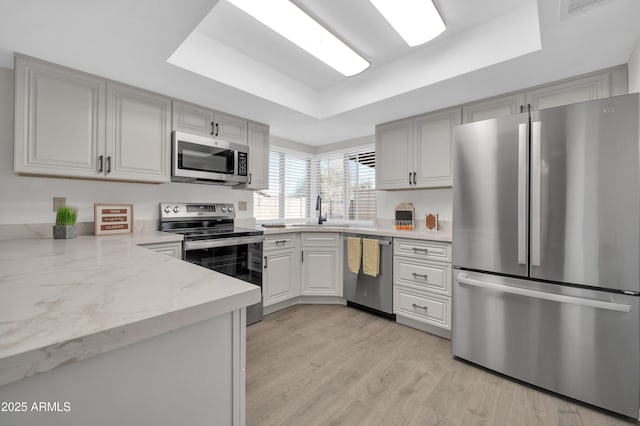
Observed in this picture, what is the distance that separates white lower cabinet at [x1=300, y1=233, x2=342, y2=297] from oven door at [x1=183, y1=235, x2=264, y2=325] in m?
0.62

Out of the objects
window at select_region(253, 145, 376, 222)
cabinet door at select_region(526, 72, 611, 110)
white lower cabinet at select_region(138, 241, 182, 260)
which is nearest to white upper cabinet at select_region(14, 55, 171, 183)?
white lower cabinet at select_region(138, 241, 182, 260)

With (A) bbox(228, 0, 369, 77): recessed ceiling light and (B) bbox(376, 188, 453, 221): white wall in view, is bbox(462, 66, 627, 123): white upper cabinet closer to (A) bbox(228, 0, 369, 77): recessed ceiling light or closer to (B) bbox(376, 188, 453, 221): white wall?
(B) bbox(376, 188, 453, 221): white wall

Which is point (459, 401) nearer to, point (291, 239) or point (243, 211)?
point (291, 239)

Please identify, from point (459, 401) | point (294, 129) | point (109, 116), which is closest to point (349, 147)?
point (294, 129)

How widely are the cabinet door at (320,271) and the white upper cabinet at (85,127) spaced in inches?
67.1

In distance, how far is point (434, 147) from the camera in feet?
9.36

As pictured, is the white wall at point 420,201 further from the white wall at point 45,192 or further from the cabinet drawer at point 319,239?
the white wall at point 45,192

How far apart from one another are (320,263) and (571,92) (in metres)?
2.71

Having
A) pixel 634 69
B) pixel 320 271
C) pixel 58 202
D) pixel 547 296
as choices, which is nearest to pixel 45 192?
pixel 58 202

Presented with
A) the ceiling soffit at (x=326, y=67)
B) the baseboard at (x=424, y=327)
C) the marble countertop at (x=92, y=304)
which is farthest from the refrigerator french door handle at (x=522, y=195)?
the marble countertop at (x=92, y=304)

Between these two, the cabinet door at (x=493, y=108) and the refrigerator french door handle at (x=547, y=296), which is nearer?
the refrigerator french door handle at (x=547, y=296)

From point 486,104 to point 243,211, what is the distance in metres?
2.76

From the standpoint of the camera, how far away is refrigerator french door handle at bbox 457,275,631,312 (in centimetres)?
154

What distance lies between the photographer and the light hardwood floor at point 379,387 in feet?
5.08
